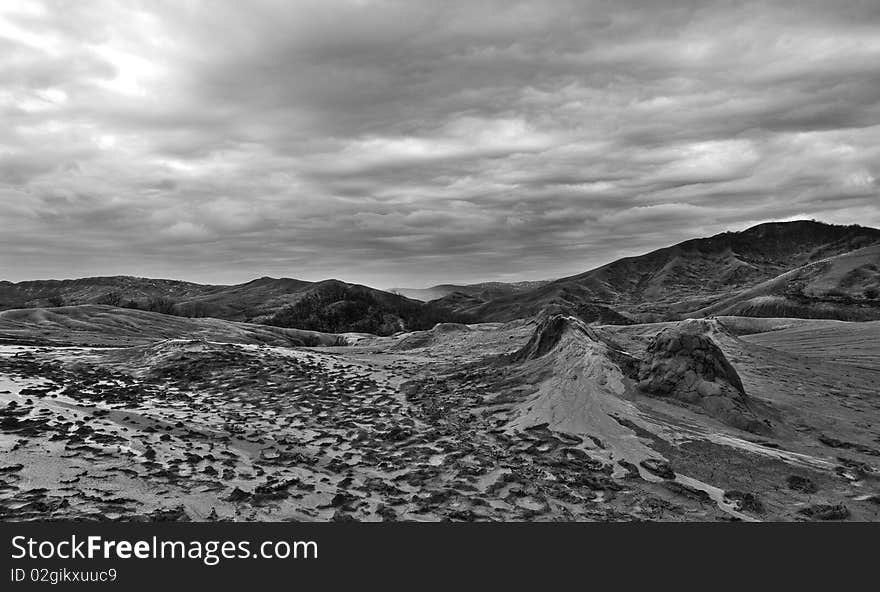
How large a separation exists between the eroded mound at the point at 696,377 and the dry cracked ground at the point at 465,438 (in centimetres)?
6

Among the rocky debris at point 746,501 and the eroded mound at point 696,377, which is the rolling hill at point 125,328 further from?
the rocky debris at point 746,501

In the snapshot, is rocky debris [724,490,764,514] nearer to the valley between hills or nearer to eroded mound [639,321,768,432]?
the valley between hills

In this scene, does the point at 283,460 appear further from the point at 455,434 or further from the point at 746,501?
the point at 746,501

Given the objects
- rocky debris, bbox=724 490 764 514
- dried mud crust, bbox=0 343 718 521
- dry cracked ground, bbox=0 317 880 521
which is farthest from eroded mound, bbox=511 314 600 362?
rocky debris, bbox=724 490 764 514

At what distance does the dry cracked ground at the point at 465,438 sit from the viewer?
27.9ft

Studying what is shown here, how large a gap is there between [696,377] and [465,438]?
7628 millimetres

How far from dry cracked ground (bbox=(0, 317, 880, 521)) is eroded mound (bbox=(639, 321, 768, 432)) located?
0.06 meters

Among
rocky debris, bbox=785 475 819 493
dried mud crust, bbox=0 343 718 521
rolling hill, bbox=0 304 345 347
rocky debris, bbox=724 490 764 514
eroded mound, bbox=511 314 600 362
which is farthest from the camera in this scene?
rolling hill, bbox=0 304 345 347

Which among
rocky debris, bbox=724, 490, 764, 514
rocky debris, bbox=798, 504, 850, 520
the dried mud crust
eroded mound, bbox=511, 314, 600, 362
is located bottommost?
rocky debris, bbox=798, 504, 850, 520

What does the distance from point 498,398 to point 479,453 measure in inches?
208

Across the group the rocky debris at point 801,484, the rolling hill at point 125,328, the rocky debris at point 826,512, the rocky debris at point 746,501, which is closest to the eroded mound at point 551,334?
the rocky debris at point 801,484

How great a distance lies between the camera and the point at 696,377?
15.3 meters

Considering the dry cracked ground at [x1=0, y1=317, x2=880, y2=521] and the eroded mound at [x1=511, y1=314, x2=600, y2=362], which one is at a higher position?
the eroded mound at [x1=511, y1=314, x2=600, y2=362]

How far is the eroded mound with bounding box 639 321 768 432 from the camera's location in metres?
14.0
